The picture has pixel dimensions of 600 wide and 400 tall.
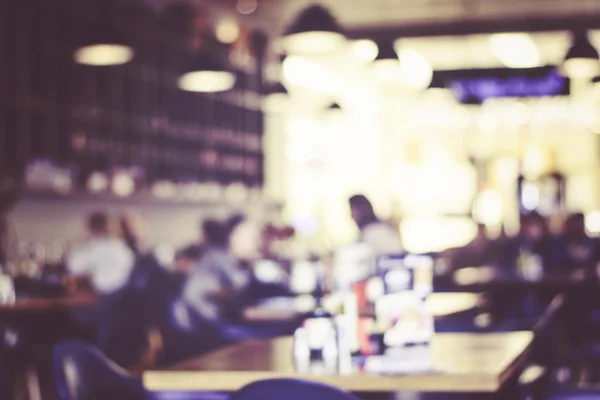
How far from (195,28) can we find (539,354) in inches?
362

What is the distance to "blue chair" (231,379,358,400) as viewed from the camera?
2.29m

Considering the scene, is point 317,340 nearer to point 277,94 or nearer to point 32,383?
point 32,383

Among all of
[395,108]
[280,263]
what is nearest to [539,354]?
[280,263]

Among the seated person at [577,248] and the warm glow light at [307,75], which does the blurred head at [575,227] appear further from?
the warm glow light at [307,75]

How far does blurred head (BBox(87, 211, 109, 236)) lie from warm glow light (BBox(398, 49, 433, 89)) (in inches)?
380

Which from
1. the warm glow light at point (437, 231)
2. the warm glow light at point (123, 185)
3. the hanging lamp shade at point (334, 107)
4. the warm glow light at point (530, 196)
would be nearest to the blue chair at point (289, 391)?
the warm glow light at point (123, 185)

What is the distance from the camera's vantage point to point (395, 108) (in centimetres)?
2023

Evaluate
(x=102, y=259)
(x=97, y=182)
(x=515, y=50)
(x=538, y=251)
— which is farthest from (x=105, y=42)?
(x=515, y=50)

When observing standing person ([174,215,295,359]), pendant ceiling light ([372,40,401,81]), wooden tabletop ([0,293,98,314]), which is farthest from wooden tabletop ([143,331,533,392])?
pendant ceiling light ([372,40,401,81])

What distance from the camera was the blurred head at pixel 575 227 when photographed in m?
11.0

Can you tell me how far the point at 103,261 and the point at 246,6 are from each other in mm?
6659

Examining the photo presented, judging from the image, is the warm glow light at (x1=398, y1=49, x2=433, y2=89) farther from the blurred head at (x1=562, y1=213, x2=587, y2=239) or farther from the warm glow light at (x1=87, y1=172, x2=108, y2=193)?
the warm glow light at (x1=87, y1=172, x2=108, y2=193)

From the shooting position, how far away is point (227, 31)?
13.9 metres

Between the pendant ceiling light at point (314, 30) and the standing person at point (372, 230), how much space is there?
1360mm
